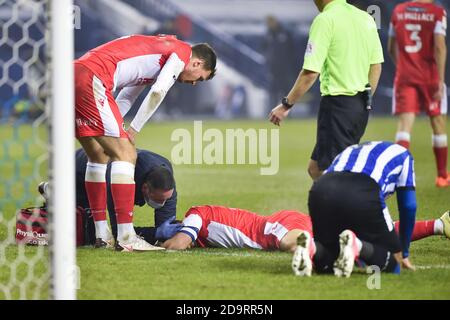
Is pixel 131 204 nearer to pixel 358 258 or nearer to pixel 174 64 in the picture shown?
pixel 174 64

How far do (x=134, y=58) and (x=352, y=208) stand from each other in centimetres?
207

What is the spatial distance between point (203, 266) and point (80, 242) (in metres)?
1.22

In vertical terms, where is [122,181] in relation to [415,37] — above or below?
below

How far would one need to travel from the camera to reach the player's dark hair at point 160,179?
6492mm

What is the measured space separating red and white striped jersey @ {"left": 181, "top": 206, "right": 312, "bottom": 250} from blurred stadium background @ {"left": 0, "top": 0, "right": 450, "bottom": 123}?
15311 mm

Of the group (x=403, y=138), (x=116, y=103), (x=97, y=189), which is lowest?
(x=97, y=189)

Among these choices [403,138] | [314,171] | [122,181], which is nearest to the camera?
[122,181]

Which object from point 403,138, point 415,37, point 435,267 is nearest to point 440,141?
point 403,138

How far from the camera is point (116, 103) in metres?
6.86

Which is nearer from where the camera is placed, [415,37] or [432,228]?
[432,228]

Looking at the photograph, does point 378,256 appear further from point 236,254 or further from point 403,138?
point 403,138

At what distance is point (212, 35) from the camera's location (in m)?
24.6

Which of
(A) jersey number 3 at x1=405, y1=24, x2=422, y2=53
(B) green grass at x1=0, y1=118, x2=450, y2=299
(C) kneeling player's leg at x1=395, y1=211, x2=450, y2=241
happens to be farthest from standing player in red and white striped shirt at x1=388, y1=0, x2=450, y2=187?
(C) kneeling player's leg at x1=395, y1=211, x2=450, y2=241
